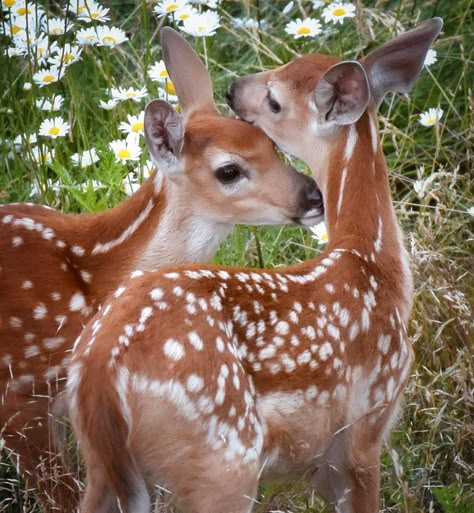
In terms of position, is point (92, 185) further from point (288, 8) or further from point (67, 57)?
point (288, 8)

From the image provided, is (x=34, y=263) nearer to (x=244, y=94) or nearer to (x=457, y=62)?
(x=244, y=94)

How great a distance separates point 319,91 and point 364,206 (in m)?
0.41

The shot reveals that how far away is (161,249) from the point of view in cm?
482

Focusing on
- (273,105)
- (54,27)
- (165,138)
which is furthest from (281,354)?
(54,27)

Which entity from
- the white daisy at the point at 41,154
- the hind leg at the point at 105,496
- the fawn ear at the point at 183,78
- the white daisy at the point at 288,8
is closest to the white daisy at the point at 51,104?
the white daisy at the point at 41,154

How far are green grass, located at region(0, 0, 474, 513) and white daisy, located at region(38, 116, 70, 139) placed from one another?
8cm

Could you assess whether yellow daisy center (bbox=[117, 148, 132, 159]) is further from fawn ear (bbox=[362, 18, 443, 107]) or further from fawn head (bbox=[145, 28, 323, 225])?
fawn ear (bbox=[362, 18, 443, 107])

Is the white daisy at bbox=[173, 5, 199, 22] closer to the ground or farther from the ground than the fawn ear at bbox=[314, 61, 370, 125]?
closer to the ground

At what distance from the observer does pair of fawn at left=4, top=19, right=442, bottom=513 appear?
12.3ft

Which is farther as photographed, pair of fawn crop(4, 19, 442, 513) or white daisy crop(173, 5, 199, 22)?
white daisy crop(173, 5, 199, 22)

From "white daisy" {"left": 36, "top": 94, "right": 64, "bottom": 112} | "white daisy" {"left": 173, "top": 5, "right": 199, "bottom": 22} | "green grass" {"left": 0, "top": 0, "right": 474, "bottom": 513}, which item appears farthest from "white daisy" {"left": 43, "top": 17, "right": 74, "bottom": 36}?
"white daisy" {"left": 173, "top": 5, "right": 199, "bottom": 22}

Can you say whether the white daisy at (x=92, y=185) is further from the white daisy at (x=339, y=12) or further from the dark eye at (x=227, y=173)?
the white daisy at (x=339, y=12)

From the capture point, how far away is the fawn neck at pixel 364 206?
4551 millimetres

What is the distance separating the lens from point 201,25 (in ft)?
19.1
